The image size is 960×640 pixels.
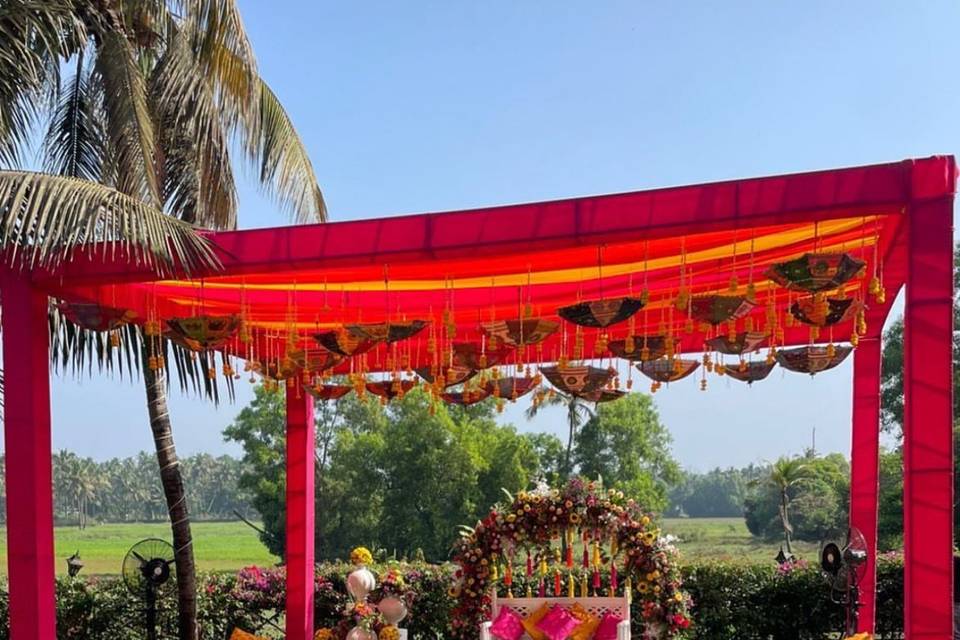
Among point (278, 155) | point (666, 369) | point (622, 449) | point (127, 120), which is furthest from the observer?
point (622, 449)

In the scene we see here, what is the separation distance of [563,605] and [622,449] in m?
22.3

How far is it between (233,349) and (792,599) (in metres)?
6.78

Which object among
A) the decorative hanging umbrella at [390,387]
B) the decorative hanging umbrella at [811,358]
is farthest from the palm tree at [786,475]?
the decorative hanging umbrella at [390,387]

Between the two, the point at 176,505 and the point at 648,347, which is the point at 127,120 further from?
the point at 648,347

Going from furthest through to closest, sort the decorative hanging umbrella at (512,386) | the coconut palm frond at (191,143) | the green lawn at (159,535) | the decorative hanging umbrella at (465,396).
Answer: the green lawn at (159,535)
the coconut palm frond at (191,143)
the decorative hanging umbrella at (465,396)
the decorative hanging umbrella at (512,386)

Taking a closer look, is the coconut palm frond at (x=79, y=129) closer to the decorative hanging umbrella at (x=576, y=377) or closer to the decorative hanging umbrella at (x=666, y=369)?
the decorative hanging umbrella at (x=576, y=377)

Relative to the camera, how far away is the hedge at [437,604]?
1038 cm

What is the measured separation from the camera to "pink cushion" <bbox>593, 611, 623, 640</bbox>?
329 inches

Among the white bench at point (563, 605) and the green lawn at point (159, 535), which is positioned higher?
the white bench at point (563, 605)

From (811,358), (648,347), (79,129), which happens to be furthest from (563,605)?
(79,129)

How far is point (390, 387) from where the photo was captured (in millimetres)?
8578

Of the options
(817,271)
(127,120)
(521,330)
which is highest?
(127,120)

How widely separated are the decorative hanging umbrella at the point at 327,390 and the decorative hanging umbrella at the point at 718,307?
148 inches

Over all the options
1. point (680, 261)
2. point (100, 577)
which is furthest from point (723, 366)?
point (100, 577)
